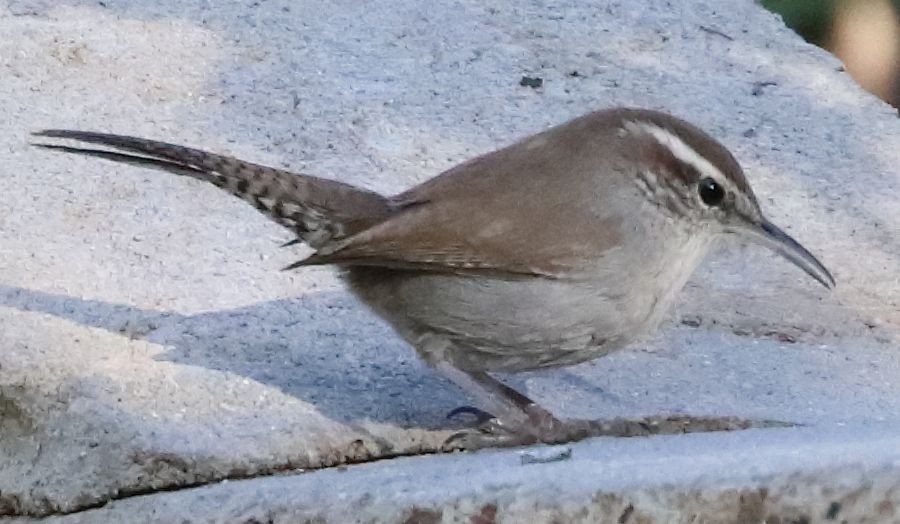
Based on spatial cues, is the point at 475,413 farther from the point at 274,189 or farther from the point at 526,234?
the point at 274,189

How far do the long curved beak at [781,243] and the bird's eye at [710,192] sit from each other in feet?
0.43

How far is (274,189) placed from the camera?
3662 mm

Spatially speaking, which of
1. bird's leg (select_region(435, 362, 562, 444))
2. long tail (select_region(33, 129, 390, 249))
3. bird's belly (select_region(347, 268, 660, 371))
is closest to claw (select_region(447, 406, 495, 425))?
bird's leg (select_region(435, 362, 562, 444))

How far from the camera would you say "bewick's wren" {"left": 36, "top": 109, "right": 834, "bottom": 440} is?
347 centimetres

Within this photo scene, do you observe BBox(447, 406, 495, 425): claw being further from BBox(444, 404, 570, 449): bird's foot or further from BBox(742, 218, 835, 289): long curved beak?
BBox(742, 218, 835, 289): long curved beak

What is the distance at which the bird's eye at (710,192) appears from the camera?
3.65 metres

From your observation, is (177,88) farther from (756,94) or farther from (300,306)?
(756,94)

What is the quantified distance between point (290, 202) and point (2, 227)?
1.12 meters

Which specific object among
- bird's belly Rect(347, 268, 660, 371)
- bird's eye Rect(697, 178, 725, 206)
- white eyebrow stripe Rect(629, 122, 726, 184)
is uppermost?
white eyebrow stripe Rect(629, 122, 726, 184)

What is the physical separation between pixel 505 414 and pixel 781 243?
0.82 m

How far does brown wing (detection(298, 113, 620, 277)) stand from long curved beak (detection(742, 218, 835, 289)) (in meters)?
0.43

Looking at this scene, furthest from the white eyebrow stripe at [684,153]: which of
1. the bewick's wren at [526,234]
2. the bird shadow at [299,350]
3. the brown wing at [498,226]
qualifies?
the bird shadow at [299,350]

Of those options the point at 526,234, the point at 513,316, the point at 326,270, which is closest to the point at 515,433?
the point at 513,316

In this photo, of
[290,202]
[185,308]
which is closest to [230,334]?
[185,308]
